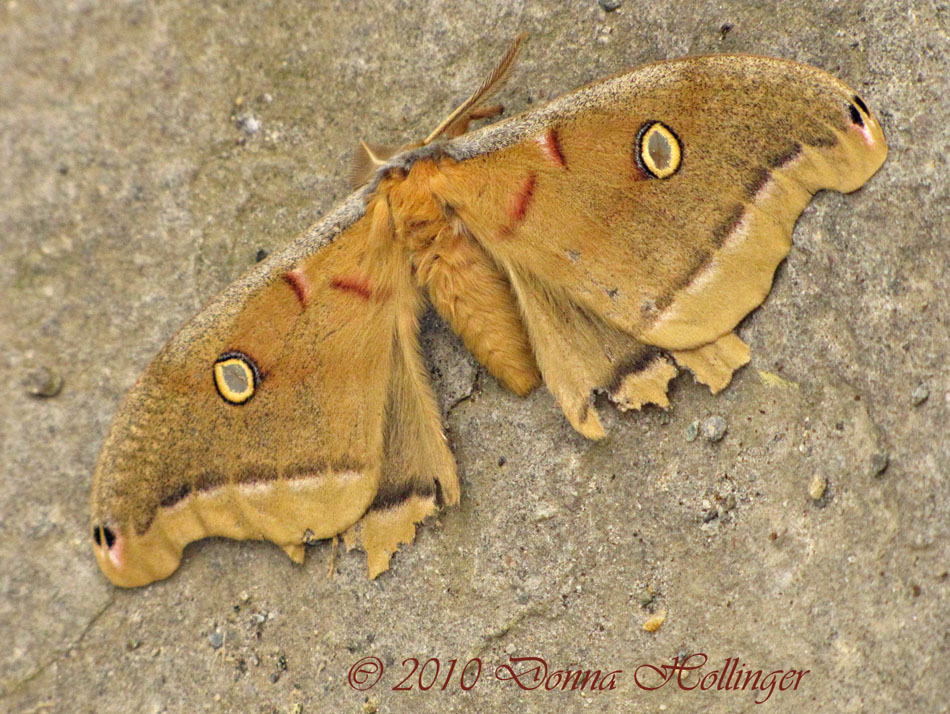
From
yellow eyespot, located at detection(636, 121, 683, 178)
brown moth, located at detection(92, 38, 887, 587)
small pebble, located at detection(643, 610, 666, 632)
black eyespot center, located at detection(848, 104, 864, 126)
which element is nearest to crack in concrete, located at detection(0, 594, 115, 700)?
brown moth, located at detection(92, 38, 887, 587)

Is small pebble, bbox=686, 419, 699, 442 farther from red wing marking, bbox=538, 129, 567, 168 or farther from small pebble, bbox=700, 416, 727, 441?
red wing marking, bbox=538, 129, 567, 168

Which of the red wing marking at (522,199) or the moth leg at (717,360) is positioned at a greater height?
the red wing marking at (522,199)

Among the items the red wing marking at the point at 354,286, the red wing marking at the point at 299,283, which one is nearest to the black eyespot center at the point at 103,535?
the red wing marking at the point at 299,283

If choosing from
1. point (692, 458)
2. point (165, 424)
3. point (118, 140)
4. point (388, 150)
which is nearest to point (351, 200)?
point (388, 150)

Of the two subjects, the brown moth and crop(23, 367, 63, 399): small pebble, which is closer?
the brown moth

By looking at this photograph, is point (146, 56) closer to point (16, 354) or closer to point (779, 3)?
point (16, 354)

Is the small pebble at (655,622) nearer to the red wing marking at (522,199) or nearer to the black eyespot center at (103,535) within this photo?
the red wing marking at (522,199)

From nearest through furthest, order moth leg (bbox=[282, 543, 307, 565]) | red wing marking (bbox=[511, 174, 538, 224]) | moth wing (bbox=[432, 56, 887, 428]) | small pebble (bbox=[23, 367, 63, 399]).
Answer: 1. moth wing (bbox=[432, 56, 887, 428])
2. red wing marking (bbox=[511, 174, 538, 224])
3. moth leg (bbox=[282, 543, 307, 565])
4. small pebble (bbox=[23, 367, 63, 399])

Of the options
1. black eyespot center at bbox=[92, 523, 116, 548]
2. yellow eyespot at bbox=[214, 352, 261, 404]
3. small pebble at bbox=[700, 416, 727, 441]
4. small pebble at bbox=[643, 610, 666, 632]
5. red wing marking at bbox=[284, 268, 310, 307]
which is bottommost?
small pebble at bbox=[643, 610, 666, 632]
